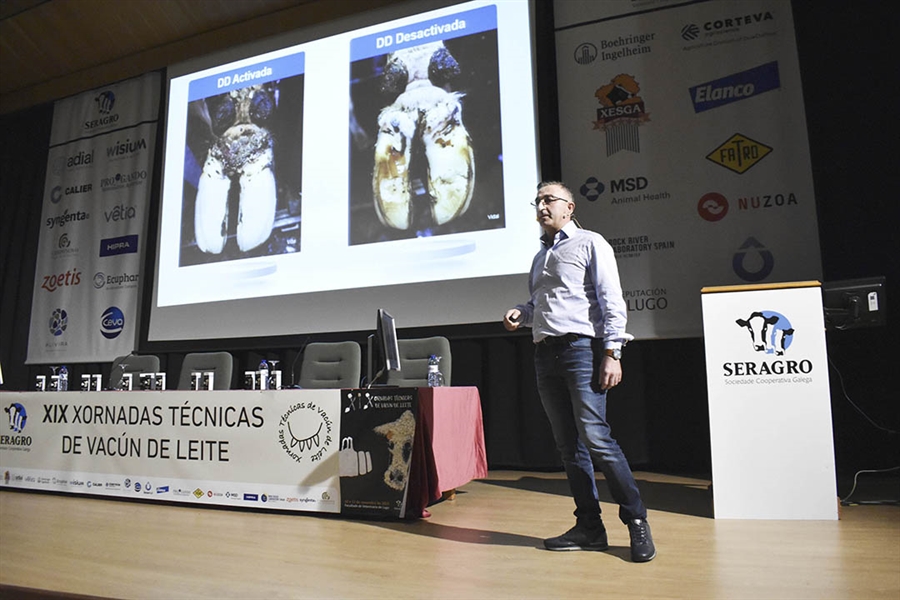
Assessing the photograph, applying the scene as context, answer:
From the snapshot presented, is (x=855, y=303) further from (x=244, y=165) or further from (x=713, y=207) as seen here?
(x=244, y=165)

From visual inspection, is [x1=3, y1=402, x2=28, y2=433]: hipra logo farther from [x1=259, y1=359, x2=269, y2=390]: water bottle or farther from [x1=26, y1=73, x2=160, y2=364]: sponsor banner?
[x1=26, y1=73, x2=160, y2=364]: sponsor banner

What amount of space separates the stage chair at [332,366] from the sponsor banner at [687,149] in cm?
181

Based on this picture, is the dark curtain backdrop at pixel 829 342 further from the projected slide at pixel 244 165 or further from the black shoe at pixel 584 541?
the black shoe at pixel 584 541

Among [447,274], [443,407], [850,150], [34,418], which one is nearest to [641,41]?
[850,150]

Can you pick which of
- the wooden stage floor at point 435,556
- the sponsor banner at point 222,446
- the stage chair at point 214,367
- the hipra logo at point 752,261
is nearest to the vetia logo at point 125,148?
the stage chair at point 214,367

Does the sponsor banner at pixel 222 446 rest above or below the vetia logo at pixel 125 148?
below

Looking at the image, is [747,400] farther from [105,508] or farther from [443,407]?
[105,508]

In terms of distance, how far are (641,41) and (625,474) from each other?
128 inches

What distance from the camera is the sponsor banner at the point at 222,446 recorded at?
275cm

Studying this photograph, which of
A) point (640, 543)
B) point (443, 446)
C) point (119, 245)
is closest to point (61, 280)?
point (119, 245)

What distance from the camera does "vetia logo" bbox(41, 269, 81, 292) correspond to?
604cm

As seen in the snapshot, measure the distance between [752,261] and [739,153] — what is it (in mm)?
702

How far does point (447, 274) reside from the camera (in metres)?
4.18

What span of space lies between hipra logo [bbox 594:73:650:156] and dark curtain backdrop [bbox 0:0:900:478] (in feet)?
1.18
